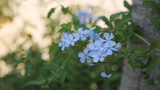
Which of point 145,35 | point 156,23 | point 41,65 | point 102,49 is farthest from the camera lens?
point 41,65

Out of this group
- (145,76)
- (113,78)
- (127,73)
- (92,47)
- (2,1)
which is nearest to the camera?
(92,47)

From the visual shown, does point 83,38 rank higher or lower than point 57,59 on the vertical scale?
higher

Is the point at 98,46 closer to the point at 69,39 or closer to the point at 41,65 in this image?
the point at 69,39

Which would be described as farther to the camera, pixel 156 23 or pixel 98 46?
pixel 156 23

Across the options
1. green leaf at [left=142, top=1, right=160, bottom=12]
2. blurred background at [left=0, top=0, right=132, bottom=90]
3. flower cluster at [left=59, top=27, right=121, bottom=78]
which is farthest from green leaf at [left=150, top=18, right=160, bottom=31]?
blurred background at [left=0, top=0, right=132, bottom=90]

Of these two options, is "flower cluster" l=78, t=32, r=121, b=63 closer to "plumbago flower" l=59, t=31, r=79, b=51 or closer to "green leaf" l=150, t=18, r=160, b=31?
"plumbago flower" l=59, t=31, r=79, b=51

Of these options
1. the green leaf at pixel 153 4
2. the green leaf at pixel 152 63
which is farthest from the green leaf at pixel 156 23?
the green leaf at pixel 152 63

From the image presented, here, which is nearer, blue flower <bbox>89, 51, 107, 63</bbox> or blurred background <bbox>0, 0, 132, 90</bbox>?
blue flower <bbox>89, 51, 107, 63</bbox>

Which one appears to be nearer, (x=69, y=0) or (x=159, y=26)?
(x=159, y=26)

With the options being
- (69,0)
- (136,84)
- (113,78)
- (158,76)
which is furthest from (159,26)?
(69,0)

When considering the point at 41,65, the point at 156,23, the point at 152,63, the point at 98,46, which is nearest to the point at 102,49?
the point at 98,46

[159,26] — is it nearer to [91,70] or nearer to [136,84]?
[136,84]
